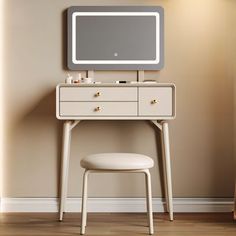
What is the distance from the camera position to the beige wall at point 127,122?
3035 millimetres

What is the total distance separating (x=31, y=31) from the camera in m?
3.03

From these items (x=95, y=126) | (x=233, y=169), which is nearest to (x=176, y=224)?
(x=233, y=169)

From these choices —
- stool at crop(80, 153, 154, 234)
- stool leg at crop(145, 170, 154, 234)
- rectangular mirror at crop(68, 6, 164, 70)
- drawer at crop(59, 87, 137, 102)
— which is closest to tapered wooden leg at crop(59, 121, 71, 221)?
drawer at crop(59, 87, 137, 102)

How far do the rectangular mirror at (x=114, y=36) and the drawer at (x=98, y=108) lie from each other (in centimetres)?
42

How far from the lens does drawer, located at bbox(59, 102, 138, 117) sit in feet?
8.81

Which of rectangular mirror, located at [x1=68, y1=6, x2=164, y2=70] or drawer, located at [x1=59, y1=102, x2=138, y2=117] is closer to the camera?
drawer, located at [x1=59, y1=102, x2=138, y2=117]

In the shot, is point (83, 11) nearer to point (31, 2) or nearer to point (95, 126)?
point (31, 2)

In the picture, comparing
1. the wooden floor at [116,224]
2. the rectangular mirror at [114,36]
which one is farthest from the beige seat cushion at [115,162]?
the rectangular mirror at [114,36]

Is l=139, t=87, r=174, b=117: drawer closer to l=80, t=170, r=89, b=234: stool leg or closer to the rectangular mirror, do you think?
the rectangular mirror

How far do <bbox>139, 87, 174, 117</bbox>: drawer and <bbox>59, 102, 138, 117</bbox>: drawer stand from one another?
0.05 m

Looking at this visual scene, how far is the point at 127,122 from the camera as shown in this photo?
3.07 m

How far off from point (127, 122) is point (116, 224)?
74cm

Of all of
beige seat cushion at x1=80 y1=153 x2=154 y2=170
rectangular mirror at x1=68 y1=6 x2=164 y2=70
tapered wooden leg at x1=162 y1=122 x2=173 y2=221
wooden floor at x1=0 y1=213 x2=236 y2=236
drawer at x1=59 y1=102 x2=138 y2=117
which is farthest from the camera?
rectangular mirror at x1=68 y1=6 x2=164 y2=70

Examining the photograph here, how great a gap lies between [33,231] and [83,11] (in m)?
1.52
